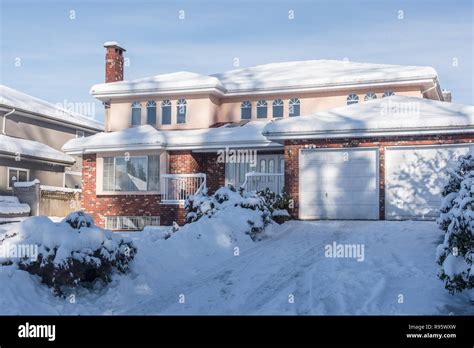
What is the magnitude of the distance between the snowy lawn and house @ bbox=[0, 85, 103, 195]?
16796mm

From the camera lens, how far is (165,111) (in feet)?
89.7

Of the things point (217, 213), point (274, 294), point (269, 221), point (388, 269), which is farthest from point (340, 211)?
point (274, 294)

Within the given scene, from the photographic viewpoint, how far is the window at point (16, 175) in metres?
29.7

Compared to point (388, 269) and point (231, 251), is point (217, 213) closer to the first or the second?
point (231, 251)

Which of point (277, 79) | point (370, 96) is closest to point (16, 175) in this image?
point (277, 79)

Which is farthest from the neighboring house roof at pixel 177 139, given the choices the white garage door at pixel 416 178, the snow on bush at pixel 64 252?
the snow on bush at pixel 64 252

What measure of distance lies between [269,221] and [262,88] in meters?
10.2

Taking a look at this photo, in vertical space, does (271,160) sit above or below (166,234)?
above

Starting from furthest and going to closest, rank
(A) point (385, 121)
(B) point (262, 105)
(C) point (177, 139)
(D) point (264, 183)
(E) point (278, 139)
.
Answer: (B) point (262, 105)
(C) point (177, 139)
(D) point (264, 183)
(E) point (278, 139)
(A) point (385, 121)

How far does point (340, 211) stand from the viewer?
19.3m

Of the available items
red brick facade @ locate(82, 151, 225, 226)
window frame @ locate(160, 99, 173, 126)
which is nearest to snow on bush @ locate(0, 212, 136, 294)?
red brick facade @ locate(82, 151, 225, 226)

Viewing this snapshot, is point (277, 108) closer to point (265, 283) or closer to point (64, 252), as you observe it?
point (265, 283)

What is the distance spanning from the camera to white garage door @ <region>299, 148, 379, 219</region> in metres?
19.1

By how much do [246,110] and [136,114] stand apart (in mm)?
5004
